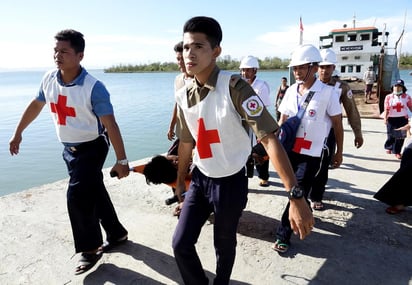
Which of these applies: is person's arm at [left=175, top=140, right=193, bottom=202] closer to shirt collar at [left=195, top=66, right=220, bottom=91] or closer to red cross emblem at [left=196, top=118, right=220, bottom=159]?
red cross emblem at [left=196, top=118, right=220, bottom=159]

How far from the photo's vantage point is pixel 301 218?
170cm

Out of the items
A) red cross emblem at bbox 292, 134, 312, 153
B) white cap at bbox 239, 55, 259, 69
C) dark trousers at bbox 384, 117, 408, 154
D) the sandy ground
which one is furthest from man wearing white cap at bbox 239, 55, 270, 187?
dark trousers at bbox 384, 117, 408, 154

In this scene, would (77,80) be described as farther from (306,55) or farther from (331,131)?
(331,131)

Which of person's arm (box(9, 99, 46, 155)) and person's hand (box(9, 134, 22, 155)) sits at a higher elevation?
person's arm (box(9, 99, 46, 155))

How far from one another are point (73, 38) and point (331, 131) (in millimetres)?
3104

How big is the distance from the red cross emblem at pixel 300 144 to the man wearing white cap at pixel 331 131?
2.19ft

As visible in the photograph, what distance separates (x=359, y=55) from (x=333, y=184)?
22662mm

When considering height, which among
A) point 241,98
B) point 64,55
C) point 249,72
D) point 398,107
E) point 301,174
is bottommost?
point 301,174

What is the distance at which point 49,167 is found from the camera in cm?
907

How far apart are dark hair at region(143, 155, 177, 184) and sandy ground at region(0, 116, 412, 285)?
58 cm

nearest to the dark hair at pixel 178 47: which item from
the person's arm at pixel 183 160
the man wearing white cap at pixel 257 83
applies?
the man wearing white cap at pixel 257 83

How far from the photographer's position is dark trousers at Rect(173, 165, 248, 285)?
206 centimetres

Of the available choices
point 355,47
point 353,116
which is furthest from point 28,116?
point 355,47

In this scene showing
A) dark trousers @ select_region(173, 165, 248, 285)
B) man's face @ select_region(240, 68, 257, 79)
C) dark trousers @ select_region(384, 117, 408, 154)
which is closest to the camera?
dark trousers @ select_region(173, 165, 248, 285)
